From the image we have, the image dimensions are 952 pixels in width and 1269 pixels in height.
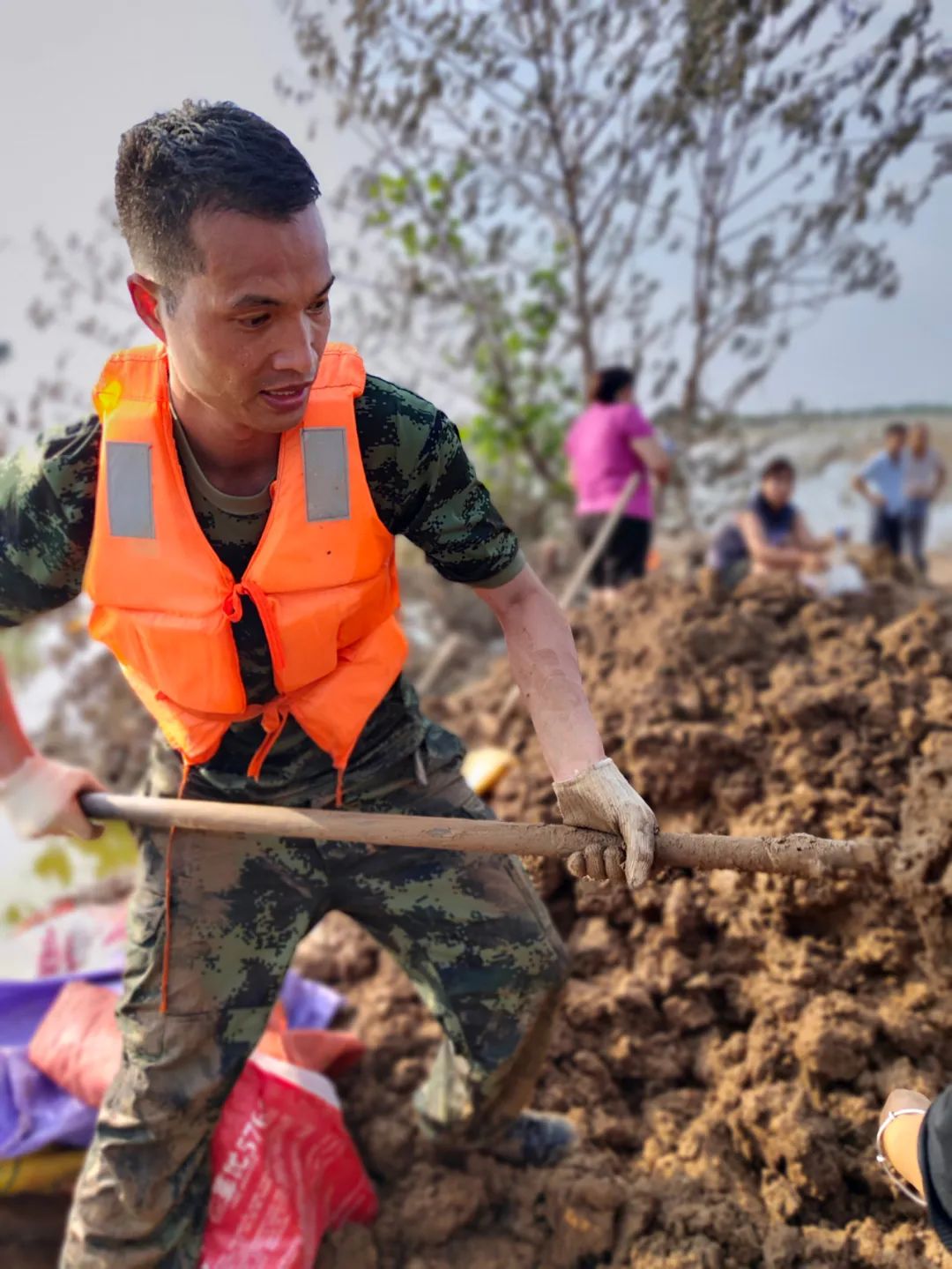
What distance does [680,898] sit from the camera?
9.02 ft

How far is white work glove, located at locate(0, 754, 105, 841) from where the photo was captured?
2.17m

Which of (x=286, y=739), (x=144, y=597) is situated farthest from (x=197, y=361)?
(x=286, y=739)

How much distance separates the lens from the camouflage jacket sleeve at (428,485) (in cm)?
176

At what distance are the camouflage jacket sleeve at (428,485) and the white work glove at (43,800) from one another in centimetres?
92

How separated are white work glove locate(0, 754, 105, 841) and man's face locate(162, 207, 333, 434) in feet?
3.08

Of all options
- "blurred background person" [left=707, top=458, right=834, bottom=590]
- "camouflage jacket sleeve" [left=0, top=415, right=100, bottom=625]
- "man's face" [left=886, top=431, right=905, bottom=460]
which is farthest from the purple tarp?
"man's face" [left=886, top=431, right=905, bottom=460]

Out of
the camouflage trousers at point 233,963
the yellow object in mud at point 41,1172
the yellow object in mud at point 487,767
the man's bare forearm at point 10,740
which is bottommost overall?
the yellow object in mud at point 41,1172

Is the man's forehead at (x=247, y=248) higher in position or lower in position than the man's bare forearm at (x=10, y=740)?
higher

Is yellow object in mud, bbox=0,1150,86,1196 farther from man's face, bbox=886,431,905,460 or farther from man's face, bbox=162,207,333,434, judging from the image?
man's face, bbox=886,431,905,460

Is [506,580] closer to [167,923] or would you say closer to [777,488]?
[167,923]

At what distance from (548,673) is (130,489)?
77 cm

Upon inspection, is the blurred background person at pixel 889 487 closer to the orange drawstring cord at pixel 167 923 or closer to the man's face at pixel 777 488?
the man's face at pixel 777 488

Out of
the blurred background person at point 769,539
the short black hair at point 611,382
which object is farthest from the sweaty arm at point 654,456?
the blurred background person at point 769,539

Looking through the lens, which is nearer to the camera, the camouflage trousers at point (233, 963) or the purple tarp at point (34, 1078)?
the camouflage trousers at point (233, 963)
